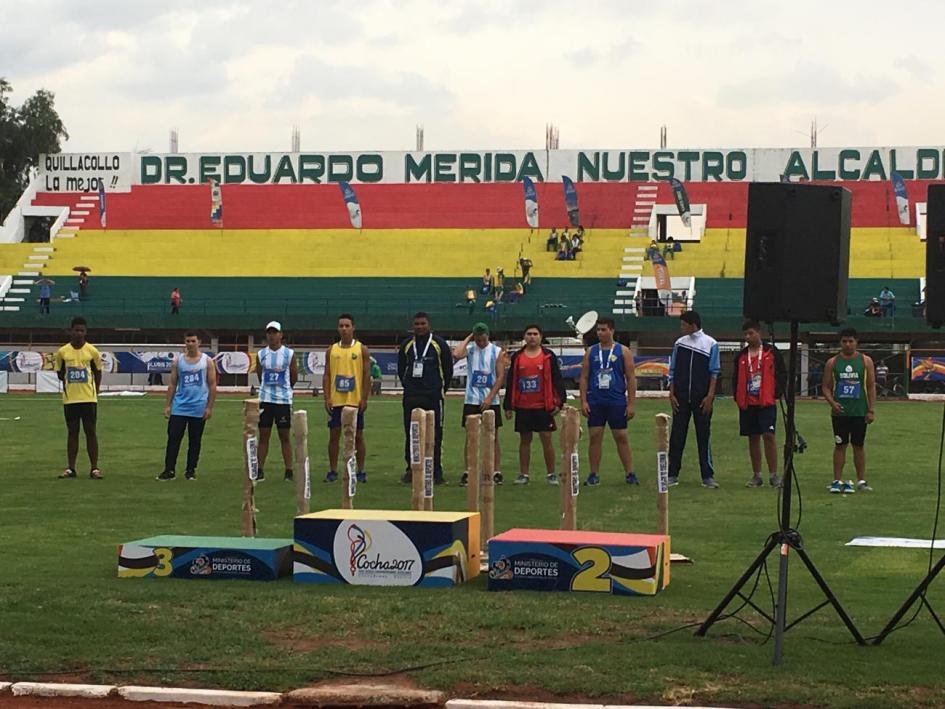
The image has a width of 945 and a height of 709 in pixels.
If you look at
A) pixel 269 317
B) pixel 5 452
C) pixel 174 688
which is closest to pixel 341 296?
pixel 269 317

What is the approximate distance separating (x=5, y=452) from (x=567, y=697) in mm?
17657

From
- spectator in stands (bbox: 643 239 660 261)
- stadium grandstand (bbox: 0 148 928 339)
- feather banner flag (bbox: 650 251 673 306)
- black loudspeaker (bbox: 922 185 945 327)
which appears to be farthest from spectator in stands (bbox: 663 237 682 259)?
black loudspeaker (bbox: 922 185 945 327)

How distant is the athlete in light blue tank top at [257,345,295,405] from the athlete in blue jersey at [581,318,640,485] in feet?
11.7

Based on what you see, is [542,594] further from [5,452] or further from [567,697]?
[5,452]

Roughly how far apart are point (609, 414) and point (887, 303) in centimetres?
3869

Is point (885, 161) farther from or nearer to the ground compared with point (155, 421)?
farther from the ground

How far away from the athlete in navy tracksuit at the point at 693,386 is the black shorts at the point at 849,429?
4.78ft

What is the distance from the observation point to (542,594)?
10.2m

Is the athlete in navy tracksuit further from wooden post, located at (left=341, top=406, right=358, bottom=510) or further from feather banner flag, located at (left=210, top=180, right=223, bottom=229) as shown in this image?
feather banner flag, located at (left=210, top=180, right=223, bottom=229)

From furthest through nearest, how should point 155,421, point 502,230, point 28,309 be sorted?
point 502,230 < point 28,309 < point 155,421

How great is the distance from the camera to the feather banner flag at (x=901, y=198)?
7044 cm

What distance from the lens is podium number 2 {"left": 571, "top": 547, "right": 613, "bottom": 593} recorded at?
1027 cm

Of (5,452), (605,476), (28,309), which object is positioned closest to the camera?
(605,476)

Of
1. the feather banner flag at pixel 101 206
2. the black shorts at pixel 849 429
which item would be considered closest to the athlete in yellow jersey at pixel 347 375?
the black shorts at pixel 849 429
